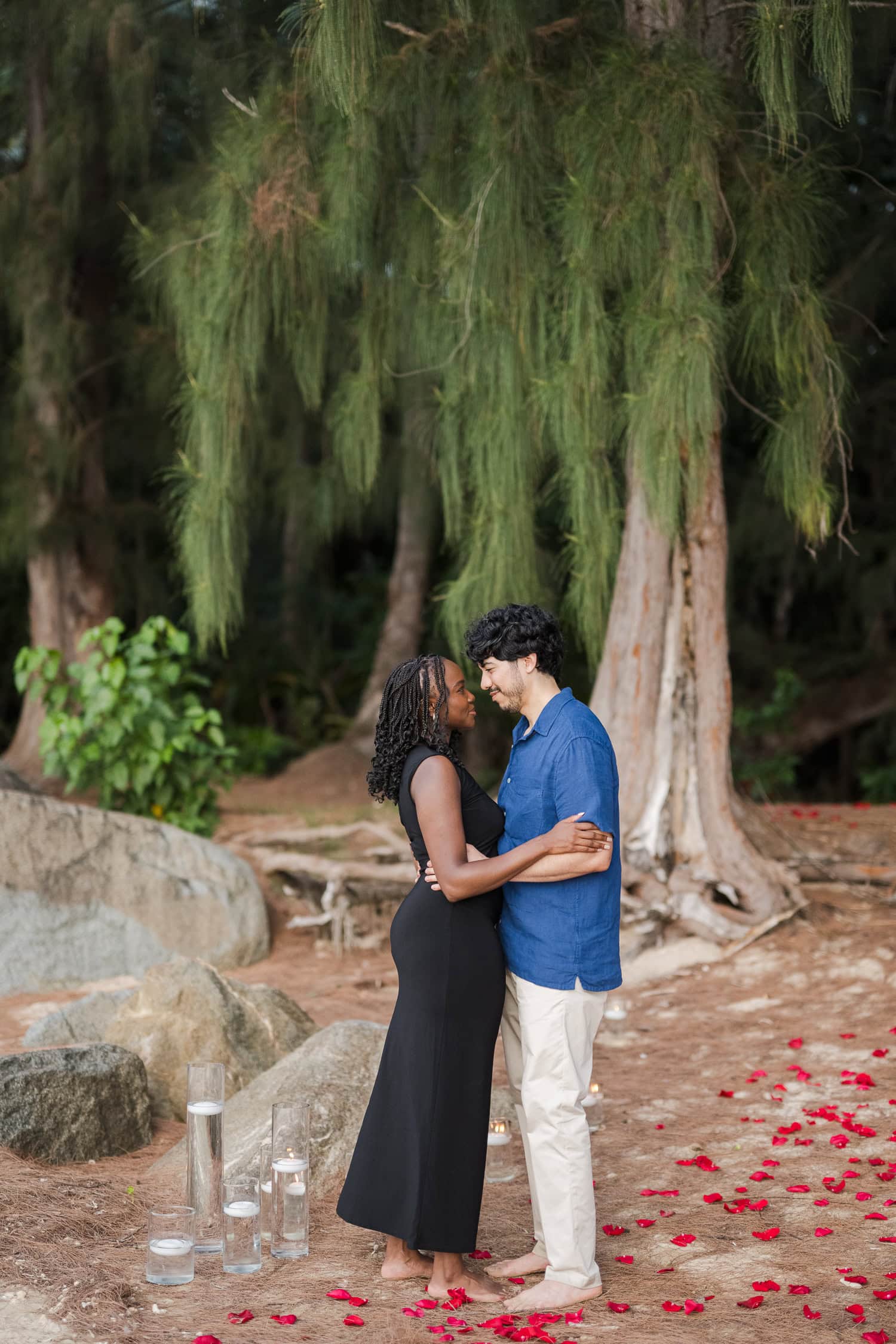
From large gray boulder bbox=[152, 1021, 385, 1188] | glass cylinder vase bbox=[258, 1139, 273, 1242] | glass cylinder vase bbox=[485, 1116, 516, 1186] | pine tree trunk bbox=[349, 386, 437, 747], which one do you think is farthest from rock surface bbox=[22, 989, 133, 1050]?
pine tree trunk bbox=[349, 386, 437, 747]

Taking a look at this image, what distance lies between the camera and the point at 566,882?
2.41 metres

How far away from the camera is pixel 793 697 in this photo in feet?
28.2

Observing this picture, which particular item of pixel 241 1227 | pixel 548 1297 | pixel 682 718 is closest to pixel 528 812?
pixel 548 1297

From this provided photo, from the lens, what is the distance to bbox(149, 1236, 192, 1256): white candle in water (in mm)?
2482

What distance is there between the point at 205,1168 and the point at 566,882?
3.38 feet

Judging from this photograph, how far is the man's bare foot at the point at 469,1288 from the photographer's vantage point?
2430 mm

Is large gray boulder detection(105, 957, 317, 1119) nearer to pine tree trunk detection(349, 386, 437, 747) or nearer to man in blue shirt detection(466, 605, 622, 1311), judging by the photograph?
man in blue shirt detection(466, 605, 622, 1311)

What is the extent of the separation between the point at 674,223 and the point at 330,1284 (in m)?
3.63

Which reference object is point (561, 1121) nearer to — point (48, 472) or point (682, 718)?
point (682, 718)

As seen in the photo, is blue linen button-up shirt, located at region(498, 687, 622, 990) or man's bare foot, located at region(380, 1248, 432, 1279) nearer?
blue linen button-up shirt, located at region(498, 687, 622, 990)

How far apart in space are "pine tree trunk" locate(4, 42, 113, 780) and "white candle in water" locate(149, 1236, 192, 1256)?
5.51 metres

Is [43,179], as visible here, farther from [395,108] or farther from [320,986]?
[320,986]

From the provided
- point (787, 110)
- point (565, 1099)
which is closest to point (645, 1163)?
point (565, 1099)

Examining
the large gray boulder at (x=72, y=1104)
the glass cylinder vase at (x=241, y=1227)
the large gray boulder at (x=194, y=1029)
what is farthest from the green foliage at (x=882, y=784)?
the glass cylinder vase at (x=241, y=1227)
